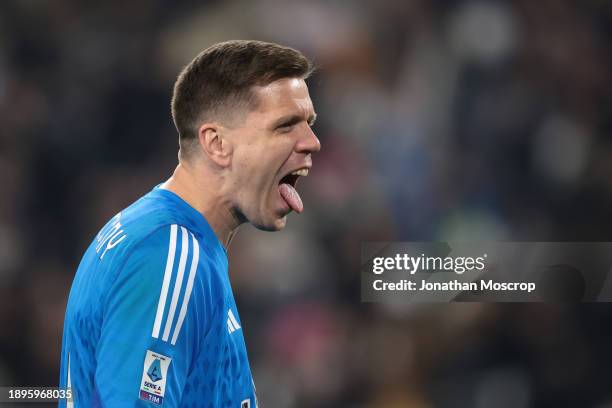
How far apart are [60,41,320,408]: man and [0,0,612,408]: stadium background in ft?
11.3

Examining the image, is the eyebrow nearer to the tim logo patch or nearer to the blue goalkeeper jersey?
the blue goalkeeper jersey

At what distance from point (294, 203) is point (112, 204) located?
3.70 metres

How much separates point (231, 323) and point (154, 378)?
1.33 ft

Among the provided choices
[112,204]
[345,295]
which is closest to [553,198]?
[345,295]

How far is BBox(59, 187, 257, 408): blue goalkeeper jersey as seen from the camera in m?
1.87

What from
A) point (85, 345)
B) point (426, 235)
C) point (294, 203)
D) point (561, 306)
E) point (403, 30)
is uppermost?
point (403, 30)

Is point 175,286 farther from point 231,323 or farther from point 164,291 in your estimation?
point 231,323

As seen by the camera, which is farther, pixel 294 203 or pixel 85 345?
pixel 294 203

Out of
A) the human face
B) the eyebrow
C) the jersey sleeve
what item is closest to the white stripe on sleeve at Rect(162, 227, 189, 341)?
the jersey sleeve

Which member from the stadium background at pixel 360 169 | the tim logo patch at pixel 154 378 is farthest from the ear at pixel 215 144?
the stadium background at pixel 360 169

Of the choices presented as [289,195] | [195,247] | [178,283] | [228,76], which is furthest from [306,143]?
[178,283]

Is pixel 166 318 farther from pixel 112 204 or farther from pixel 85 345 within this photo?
pixel 112 204

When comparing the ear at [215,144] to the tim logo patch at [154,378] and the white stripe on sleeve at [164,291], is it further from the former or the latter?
the tim logo patch at [154,378]

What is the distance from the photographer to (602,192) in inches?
243
